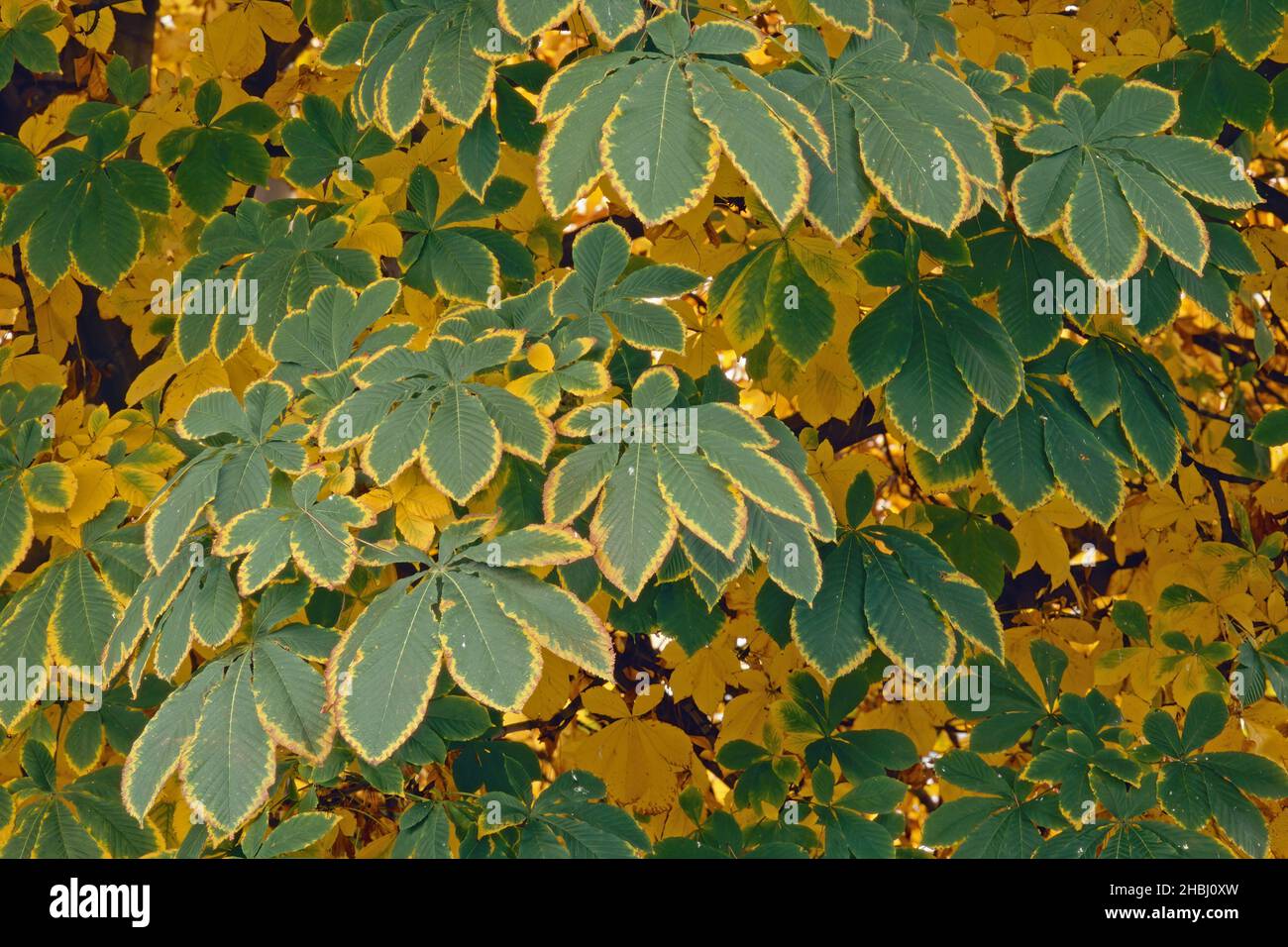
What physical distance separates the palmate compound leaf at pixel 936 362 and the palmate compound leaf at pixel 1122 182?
21cm

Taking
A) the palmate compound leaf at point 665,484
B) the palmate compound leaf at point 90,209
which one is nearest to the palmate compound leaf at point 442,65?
the palmate compound leaf at point 665,484

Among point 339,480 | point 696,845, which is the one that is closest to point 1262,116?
point 696,845

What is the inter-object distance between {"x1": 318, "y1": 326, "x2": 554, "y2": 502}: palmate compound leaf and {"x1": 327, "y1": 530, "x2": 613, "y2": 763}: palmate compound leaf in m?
0.10

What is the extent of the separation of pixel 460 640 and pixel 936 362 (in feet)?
2.89

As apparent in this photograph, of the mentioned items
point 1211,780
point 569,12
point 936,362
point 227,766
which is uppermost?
point 569,12

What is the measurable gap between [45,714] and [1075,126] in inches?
79.4

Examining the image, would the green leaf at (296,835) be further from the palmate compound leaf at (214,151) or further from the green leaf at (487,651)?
the palmate compound leaf at (214,151)

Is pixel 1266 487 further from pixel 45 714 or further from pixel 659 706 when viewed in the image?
pixel 45 714

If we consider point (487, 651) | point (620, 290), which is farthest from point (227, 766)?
point (620, 290)

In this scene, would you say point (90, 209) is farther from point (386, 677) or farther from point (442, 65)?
point (386, 677)

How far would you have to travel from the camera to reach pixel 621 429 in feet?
4.83

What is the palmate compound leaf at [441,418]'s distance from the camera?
1.39 metres

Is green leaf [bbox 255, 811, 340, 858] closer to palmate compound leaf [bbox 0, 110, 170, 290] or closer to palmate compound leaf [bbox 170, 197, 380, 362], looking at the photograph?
palmate compound leaf [bbox 170, 197, 380, 362]

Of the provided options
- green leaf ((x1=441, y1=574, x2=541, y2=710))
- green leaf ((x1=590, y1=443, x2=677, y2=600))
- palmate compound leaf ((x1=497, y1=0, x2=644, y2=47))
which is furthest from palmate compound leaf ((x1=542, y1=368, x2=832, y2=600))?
palmate compound leaf ((x1=497, y1=0, x2=644, y2=47))
